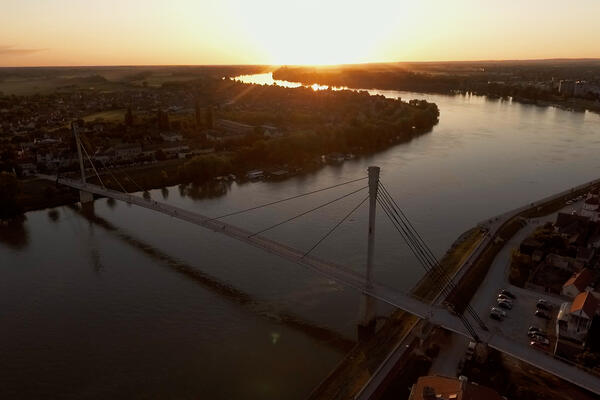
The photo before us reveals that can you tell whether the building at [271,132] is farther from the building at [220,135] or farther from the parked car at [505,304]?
the parked car at [505,304]

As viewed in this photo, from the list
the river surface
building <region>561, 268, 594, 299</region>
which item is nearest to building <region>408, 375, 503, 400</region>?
the river surface

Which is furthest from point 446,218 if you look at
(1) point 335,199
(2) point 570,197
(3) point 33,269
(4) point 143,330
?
(3) point 33,269

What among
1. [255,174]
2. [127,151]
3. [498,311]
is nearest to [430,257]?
[498,311]

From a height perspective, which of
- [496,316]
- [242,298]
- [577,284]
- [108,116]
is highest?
[108,116]

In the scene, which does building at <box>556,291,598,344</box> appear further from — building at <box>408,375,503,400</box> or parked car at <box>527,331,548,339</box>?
building at <box>408,375,503,400</box>

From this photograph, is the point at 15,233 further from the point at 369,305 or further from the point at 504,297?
the point at 504,297

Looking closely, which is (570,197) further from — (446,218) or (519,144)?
(519,144)
